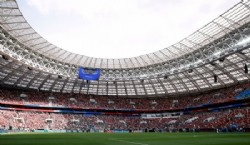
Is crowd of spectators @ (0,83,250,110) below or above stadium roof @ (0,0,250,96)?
below

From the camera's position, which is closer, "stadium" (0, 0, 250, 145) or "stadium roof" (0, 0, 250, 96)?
"stadium roof" (0, 0, 250, 96)

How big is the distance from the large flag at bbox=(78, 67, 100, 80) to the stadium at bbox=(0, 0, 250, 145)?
8.5 inches

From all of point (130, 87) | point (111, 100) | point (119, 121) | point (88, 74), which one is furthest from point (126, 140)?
point (111, 100)

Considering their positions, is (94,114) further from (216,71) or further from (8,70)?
(216,71)

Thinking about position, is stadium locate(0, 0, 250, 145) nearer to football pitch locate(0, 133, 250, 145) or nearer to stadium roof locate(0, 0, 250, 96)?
stadium roof locate(0, 0, 250, 96)

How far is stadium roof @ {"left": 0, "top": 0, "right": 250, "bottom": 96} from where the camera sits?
39.3 meters

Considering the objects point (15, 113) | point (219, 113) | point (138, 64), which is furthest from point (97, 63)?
point (219, 113)

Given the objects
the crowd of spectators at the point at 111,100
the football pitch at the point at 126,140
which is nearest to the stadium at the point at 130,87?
the crowd of spectators at the point at 111,100

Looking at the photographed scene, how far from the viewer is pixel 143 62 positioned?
60.0 meters

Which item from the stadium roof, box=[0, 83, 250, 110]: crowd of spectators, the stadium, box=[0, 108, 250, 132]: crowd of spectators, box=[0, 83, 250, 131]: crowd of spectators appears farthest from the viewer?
box=[0, 83, 250, 110]: crowd of spectators

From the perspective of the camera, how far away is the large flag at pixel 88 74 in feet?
175

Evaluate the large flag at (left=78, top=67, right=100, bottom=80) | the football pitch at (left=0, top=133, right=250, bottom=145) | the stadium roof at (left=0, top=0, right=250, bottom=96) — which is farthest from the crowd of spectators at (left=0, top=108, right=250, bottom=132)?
the football pitch at (left=0, top=133, right=250, bottom=145)

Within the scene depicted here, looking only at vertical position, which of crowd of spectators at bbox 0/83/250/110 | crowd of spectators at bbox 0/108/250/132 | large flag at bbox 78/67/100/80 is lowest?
crowd of spectators at bbox 0/108/250/132

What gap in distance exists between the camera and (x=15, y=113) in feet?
210
